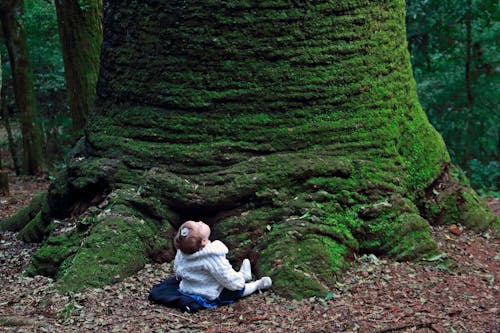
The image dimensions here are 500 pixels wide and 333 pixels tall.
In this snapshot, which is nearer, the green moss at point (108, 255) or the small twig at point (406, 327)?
the small twig at point (406, 327)

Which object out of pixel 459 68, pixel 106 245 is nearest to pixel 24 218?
pixel 106 245

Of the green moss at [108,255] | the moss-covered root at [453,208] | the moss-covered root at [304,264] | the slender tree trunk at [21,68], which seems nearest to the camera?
the moss-covered root at [304,264]

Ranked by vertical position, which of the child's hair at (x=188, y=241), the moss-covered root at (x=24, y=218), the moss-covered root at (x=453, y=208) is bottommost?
the moss-covered root at (x=24, y=218)

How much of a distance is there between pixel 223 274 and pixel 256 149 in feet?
4.26

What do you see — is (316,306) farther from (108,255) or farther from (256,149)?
(108,255)

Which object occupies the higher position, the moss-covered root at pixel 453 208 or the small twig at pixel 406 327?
the moss-covered root at pixel 453 208

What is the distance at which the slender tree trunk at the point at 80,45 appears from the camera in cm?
1155

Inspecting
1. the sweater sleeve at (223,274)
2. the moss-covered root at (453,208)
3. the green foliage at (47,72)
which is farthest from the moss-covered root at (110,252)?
the green foliage at (47,72)

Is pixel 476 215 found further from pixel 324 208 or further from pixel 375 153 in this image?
pixel 324 208

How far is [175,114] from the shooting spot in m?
5.91

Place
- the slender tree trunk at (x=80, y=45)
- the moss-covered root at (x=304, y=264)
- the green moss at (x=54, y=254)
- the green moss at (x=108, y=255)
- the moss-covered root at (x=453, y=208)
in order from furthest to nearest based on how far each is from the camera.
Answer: the slender tree trunk at (x=80, y=45), the moss-covered root at (x=453, y=208), the green moss at (x=54, y=254), the green moss at (x=108, y=255), the moss-covered root at (x=304, y=264)

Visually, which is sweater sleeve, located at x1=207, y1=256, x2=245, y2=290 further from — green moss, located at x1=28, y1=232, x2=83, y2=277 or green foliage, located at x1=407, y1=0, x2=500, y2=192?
green foliage, located at x1=407, y1=0, x2=500, y2=192

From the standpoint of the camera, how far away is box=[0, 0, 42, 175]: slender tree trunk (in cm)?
1495

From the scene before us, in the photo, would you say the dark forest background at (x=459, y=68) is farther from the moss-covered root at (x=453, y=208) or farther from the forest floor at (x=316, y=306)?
the forest floor at (x=316, y=306)
